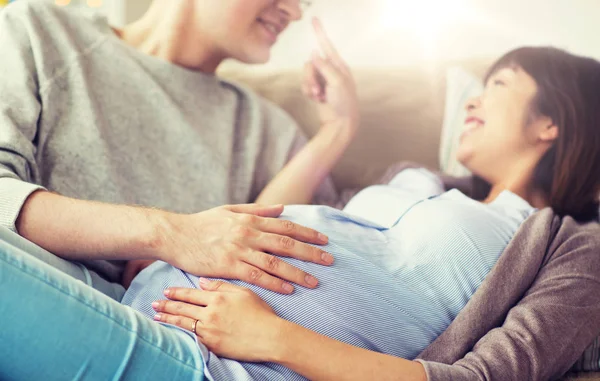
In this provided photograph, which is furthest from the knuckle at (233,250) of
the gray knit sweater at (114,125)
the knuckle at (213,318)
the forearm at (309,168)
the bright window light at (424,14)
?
the bright window light at (424,14)

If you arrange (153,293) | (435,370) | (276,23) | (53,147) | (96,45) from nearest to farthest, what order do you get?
(435,370) → (153,293) → (53,147) → (96,45) → (276,23)

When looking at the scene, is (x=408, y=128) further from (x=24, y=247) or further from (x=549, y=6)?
(x=24, y=247)

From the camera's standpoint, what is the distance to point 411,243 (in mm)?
948

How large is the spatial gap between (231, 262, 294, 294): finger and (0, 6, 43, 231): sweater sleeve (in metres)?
0.34

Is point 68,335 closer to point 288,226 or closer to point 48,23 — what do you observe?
point 288,226

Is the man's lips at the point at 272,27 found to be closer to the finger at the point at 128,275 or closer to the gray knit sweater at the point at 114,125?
the gray knit sweater at the point at 114,125

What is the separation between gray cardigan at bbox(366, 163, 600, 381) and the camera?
0.76 metres

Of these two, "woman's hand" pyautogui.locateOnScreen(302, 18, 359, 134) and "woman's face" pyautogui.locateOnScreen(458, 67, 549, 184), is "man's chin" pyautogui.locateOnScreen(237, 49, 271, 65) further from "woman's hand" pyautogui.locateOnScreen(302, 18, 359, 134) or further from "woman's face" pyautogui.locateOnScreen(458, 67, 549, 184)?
"woman's face" pyautogui.locateOnScreen(458, 67, 549, 184)

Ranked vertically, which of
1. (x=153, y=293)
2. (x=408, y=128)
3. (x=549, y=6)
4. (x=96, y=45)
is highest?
(x=549, y=6)

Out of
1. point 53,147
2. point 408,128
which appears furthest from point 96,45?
point 408,128

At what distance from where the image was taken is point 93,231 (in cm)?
87

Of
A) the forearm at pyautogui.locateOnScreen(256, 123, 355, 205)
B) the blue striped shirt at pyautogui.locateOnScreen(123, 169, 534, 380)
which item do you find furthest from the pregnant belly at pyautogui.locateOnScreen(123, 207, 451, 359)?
the forearm at pyautogui.locateOnScreen(256, 123, 355, 205)

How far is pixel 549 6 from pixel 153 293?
1.03 meters

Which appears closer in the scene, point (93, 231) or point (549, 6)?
point (93, 231)
